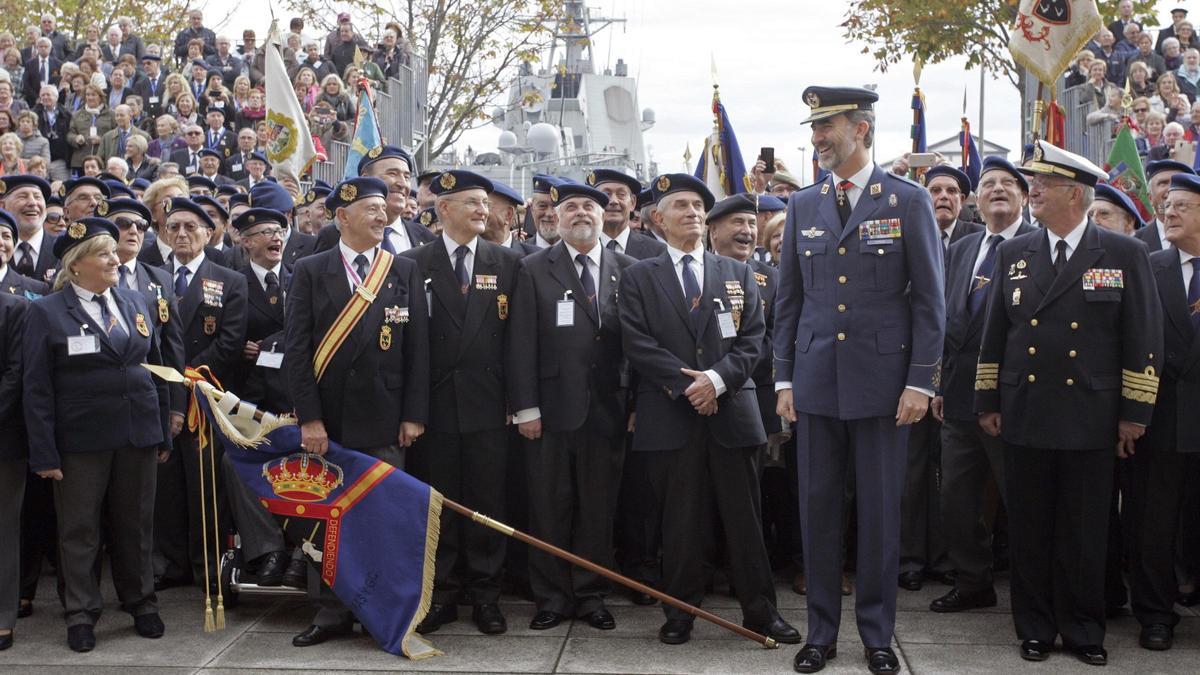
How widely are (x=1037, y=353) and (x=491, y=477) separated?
2557 mm

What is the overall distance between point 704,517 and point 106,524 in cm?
283

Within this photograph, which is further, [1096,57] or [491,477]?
[1096,57]

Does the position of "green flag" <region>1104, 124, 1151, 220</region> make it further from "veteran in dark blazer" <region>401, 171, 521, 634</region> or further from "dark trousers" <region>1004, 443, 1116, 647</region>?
"veteran in dark blazer" <region>401, 171, 521, 634</region>

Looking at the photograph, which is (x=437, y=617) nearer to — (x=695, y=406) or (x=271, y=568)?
(x=271, y=568)

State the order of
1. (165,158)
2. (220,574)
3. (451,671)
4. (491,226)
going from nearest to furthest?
1. (451,671)
2. (220,574)
3. (491,226)
4. (165,158)

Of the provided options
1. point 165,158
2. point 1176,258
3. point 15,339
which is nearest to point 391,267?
point 15,339

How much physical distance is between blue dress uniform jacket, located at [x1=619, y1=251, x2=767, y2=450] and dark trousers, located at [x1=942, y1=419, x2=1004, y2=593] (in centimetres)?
120

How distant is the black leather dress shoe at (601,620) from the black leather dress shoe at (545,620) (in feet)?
0.53

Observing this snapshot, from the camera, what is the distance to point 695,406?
19.7ft

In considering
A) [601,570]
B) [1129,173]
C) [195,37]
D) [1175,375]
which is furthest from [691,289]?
[195,37]

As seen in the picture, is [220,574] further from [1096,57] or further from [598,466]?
[1096,57]

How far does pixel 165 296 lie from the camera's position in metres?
6.87

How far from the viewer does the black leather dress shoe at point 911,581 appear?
276 inches

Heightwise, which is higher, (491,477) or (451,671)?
(491,477)
